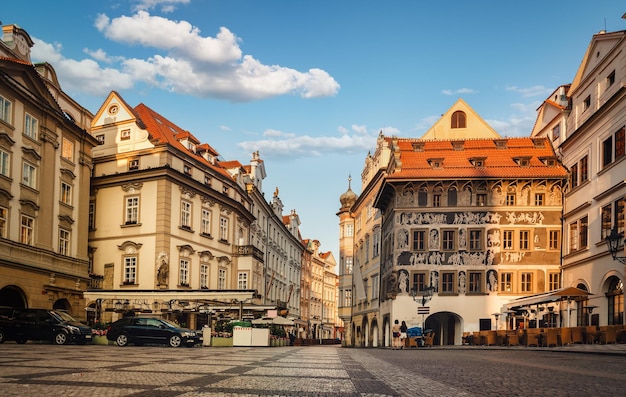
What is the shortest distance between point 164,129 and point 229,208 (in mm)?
8714

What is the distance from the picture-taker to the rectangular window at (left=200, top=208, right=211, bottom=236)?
51.1 metres

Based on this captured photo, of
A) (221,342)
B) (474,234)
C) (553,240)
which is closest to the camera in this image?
(221,342)

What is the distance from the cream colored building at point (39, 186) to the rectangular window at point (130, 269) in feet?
17.2

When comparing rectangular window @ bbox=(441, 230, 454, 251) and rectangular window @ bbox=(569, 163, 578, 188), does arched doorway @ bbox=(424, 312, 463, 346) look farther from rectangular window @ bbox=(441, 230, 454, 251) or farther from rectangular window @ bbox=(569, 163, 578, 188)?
rectangular window @ bbox=(569, 163, 578, 188)

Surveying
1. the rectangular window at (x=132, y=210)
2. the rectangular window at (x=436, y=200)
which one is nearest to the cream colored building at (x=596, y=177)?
the rectangular window at (x=436, y=200)

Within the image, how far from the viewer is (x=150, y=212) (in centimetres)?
4588

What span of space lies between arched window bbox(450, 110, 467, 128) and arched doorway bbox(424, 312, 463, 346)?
17312mm

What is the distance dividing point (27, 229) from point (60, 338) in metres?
8.78

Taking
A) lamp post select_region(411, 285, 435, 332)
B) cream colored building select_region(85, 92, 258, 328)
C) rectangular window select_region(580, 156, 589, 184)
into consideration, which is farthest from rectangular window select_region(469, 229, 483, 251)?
cream colored building select_region(85, 92, 258, 328)

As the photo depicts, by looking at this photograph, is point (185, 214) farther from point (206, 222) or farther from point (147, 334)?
point (147, 334)

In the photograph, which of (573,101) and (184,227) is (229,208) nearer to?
(184,227)

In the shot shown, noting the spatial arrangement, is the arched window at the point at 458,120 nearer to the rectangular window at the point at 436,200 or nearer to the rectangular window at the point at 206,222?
the rectangular window at the point at 436,200

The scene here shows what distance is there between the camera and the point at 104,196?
157 ft

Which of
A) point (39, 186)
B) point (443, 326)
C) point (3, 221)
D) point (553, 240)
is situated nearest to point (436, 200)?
point (553, 240)
